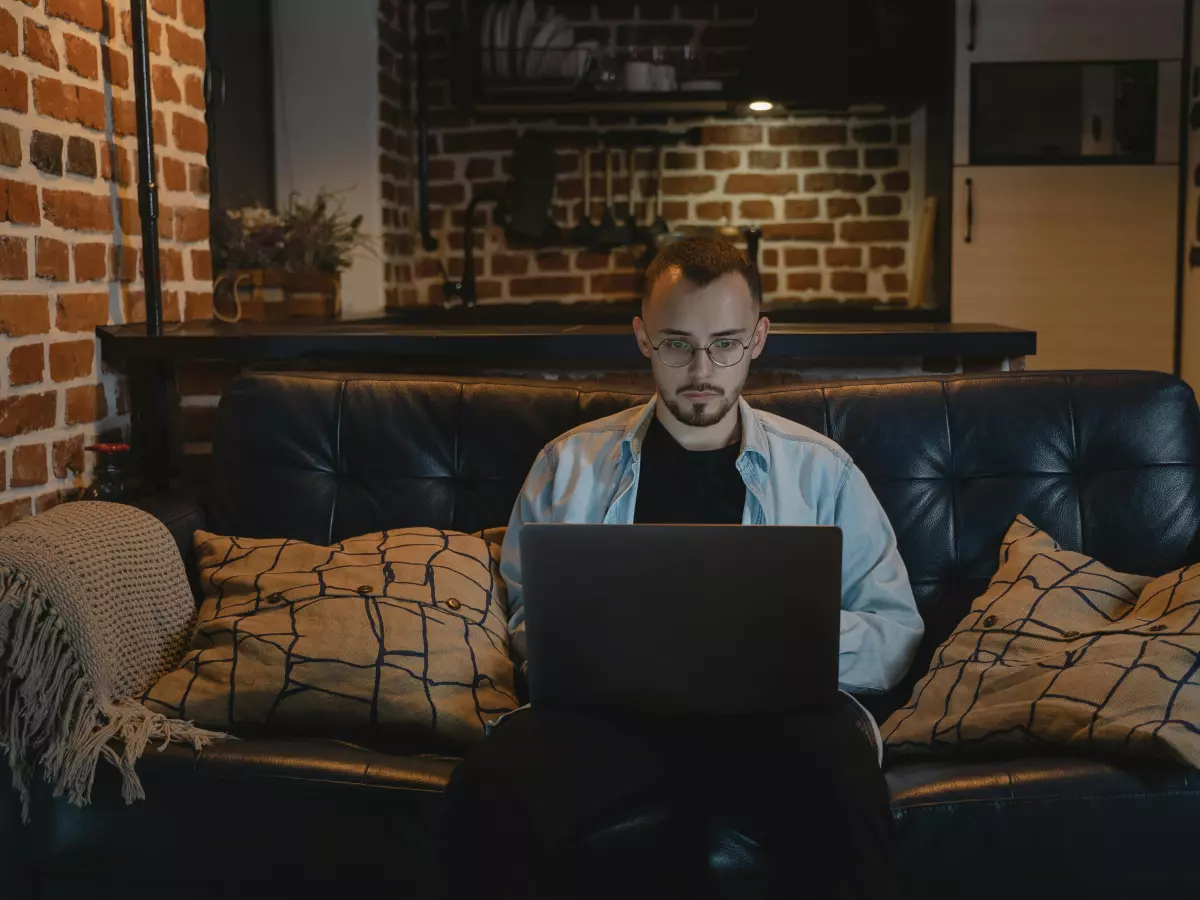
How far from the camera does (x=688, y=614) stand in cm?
145

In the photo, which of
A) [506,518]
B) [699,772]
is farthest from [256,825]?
[506,518]

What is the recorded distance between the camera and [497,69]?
4.61 meters

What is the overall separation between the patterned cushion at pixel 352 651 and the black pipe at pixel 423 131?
3.18 meters

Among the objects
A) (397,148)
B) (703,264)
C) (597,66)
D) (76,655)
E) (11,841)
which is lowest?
(11,841)

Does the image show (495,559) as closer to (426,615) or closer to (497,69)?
(426,615)

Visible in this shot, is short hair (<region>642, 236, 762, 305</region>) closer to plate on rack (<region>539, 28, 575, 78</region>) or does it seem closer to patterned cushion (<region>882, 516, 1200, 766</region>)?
patterned cushion (<region>882, 516, 1200, 766</region>)

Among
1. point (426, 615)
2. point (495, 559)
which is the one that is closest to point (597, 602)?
point (426, 615)

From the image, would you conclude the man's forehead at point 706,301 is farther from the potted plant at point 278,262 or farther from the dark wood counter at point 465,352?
the potted plant at point 278,262

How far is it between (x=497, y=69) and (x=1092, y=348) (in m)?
2.34

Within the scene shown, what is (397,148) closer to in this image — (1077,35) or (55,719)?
(1077,35)

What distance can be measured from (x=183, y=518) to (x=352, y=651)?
53 cm

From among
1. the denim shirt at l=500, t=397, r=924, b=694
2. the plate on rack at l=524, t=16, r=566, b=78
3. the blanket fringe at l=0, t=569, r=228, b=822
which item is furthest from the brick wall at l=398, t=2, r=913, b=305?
the blanket fringe at l=0, t=569, r=228, b=822

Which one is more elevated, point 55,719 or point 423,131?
point 423,131

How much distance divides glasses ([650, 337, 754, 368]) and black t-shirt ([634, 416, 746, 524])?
0.49 ft
